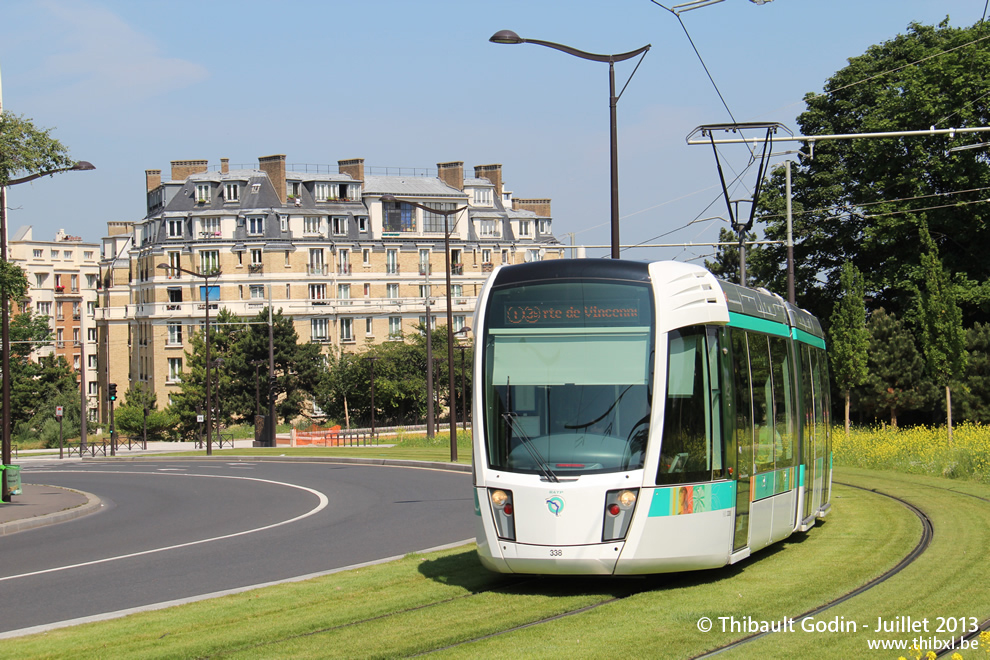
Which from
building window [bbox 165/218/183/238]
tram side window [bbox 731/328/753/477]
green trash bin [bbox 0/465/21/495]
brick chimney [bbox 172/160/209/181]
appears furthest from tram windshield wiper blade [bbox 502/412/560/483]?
brick chimney [bbox 172/160/209/181]

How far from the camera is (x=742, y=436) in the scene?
36.9 feet

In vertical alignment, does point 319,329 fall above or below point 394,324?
below

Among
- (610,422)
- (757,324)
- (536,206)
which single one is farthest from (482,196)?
(610,422)

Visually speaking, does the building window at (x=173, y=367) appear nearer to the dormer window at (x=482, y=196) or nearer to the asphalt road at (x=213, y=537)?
the dormer window at (x=482, y=196)

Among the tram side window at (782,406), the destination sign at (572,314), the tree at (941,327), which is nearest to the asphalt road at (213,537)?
the destination sign at (572,314)

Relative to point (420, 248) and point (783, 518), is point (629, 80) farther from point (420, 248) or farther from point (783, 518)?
point (420, 248)

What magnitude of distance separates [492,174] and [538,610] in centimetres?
10104

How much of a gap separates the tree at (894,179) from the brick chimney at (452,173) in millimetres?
52562

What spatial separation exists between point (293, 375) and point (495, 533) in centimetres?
7680

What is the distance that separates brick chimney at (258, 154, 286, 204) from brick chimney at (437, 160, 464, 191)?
49.4ft

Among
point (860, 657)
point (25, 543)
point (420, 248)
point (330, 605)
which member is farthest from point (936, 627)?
point (420, 248)

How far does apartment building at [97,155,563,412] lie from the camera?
3639 inches

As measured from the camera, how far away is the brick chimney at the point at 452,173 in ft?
336

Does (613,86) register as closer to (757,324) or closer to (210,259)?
(757,324)
